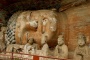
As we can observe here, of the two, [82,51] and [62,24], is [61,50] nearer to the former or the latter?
[82,51]

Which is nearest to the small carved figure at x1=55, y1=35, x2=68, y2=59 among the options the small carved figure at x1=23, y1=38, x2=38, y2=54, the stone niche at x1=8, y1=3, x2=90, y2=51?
the stone niche at x1=8, y1=3, x2=90, y2=51

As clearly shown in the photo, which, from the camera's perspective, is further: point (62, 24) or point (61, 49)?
point (62, 24)

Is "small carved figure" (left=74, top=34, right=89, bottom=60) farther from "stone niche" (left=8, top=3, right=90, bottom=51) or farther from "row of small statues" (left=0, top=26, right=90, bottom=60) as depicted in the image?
"stone niche" (left=8, top=3, right=90, bottom=51)

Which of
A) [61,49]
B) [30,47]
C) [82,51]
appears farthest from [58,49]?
[30,47]

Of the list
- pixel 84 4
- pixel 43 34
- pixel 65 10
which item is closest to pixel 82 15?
pixel 84 4

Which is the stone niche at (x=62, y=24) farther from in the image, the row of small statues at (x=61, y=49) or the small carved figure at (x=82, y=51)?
the small carved figure at (x=82, y=51)

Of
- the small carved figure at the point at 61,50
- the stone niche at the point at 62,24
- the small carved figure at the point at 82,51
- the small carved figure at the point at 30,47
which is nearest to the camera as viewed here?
the small carved figure at the point at 82,51

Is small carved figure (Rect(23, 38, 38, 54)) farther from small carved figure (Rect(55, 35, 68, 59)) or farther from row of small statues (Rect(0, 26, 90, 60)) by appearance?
small carved figure (Rect(55, 35, 68, 59))

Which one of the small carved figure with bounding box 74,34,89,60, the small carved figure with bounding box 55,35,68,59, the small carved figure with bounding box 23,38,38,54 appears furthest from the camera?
the small carved figure with bounding box 23,38,38,54

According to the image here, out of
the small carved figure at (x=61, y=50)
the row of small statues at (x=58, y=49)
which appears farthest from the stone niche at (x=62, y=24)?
the small carved figure at (x=61, y=50)

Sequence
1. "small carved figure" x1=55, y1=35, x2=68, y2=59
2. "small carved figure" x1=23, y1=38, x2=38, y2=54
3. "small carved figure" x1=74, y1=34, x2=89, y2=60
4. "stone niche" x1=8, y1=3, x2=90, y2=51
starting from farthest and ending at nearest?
"small carved figure" x1=23, y1=38, x2=38, y2=54 < "stone niche" x1=8, y1=3, x2=90, y2=51 < "small carved figure" x1=55, y1=35, x2=68, y2=59 < "small carved figure" x1=74, y1=34, x2=89, y2=60

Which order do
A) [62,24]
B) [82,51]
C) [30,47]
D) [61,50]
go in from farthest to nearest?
[62,24] < [30,47] < [61,50] < [82,51]

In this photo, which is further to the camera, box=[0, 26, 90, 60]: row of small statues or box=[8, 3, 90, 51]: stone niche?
box=[8, 3, 90, 51]: stone niche

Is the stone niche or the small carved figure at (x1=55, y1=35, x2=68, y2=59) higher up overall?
the stone niche
